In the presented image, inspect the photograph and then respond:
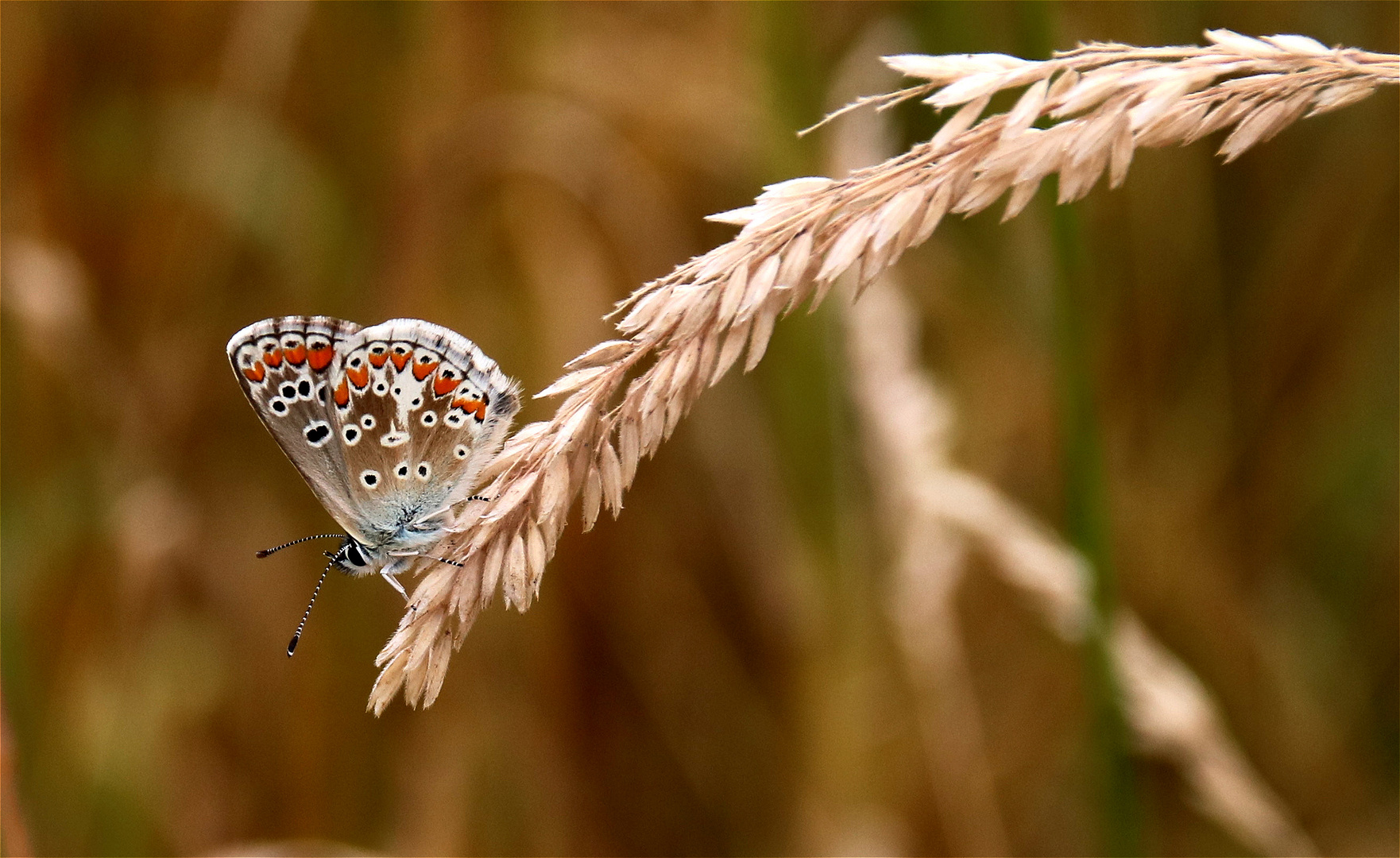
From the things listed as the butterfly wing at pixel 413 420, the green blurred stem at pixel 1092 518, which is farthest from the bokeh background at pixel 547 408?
the butterfly wing at pixel 413 420

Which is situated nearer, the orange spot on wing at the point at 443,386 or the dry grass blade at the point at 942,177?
the dry grass blade at the point at 942,177

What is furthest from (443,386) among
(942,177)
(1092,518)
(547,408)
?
(547,408)

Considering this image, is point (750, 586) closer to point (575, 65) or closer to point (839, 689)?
point (839, 689)

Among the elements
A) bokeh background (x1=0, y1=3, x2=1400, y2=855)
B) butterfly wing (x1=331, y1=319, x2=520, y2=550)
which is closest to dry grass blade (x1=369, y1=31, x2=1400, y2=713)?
butterfly wing (x1=331, y1=319, x2=520, y2=550)

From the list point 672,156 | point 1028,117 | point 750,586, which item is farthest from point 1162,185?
point 1028,117

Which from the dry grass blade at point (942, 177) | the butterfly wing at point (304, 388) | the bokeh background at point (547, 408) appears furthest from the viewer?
the bokeh background at point (547, 408)

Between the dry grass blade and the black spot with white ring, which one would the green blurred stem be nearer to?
the dry grass blade

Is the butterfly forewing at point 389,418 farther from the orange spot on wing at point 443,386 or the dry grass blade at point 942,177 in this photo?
the dry grass blade at point 942,177
